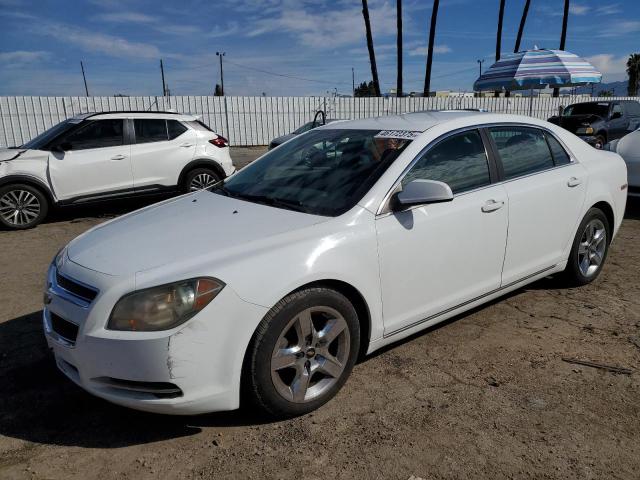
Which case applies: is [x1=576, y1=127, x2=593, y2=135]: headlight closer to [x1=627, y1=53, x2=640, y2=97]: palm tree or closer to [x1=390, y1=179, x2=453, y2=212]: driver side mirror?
[x1=390, y1=179, x2=453, y2=212]: driver side mirror

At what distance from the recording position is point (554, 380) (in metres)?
3.07

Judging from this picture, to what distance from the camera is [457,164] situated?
3.43m

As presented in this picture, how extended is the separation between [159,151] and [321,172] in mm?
5549

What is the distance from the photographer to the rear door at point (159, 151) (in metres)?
8.04

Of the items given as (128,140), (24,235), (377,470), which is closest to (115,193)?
(128,140)

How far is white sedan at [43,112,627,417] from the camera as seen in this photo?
7.77 feet

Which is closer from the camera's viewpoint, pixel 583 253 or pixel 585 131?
pixel 583 253

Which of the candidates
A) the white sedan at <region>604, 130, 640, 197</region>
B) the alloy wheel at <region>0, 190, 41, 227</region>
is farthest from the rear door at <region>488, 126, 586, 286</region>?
the alloy wheel at <region>0, 190, 41, 227</region>

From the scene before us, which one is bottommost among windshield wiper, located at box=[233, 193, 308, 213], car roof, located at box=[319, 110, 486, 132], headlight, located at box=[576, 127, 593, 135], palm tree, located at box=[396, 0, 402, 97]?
headlight, located at box=[576, 127, 593, 135]

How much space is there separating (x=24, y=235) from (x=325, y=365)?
20.1 ft

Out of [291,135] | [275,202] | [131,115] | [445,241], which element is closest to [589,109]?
[291,135]

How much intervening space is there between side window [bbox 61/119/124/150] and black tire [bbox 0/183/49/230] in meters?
0.88

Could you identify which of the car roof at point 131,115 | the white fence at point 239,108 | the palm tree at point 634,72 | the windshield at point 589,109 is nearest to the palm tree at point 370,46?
the white fence at point 239,108

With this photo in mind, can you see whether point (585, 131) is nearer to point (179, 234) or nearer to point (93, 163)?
point (93, 163)
